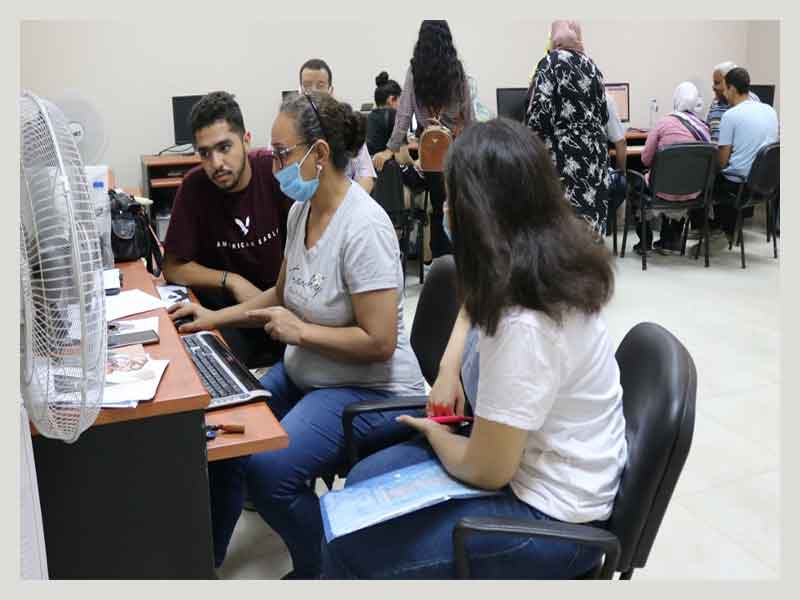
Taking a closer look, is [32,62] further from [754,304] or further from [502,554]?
[502,554]

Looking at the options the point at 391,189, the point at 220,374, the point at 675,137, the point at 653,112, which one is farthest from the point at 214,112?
the point at 653,112

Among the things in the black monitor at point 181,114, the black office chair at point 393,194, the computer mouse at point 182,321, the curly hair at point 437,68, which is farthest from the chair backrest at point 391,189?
the computer mouse at point 182,321

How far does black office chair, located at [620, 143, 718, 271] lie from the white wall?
1856mm

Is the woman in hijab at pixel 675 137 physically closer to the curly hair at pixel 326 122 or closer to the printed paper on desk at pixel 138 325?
the curly hair at pixel 326 122

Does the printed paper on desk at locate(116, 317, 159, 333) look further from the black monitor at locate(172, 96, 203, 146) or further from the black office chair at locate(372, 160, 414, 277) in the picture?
the black monitor at locate(172, 96, 203, 146)

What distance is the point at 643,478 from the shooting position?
121cm

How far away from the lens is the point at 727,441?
2600 millimetres

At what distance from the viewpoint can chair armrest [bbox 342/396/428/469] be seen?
1643 mm

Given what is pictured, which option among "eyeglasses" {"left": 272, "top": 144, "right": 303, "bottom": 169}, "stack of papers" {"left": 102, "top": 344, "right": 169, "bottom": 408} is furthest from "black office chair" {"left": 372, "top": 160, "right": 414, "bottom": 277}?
"stack of papers" {"left": 102, "top": 344, "right": 169, "bottom": 408}

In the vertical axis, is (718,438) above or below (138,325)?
below

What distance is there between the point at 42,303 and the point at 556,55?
2.59m

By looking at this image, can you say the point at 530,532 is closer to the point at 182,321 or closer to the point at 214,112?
the point at 182,321

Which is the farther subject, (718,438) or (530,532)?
(718,438)

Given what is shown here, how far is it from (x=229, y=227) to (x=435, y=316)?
754mm
